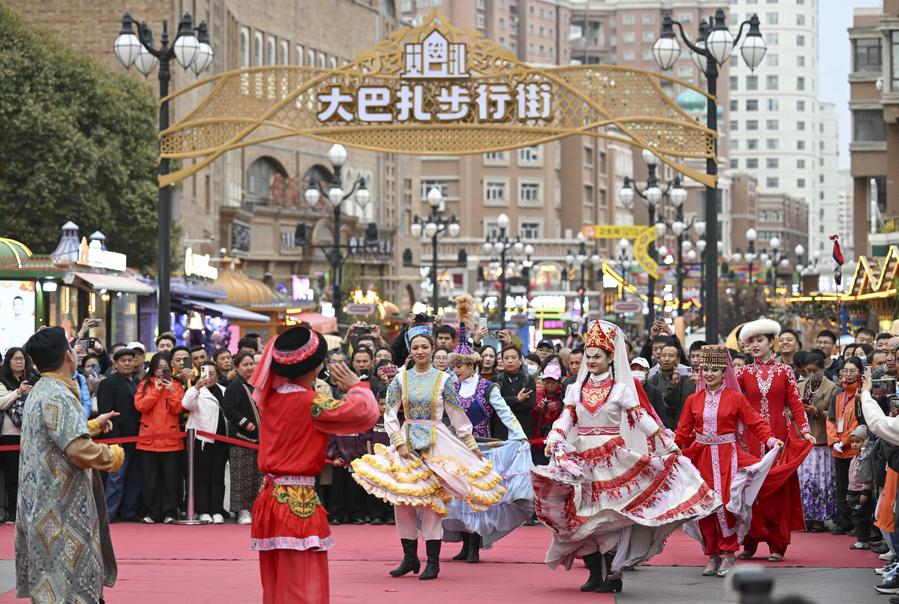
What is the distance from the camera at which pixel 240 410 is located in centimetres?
1783

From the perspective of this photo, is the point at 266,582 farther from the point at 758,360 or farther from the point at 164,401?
the point at 164,401

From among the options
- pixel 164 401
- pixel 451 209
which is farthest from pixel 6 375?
pixel 451 209

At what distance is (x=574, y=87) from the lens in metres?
24.8

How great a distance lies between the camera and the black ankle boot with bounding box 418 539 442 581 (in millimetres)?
13305

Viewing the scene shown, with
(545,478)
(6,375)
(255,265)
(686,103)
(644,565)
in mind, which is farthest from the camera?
(686,103)

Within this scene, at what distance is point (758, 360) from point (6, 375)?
25.1 ft

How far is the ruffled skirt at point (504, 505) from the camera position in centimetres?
1412

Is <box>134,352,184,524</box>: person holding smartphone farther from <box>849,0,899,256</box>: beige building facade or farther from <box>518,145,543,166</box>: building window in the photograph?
<box>518,145,543,166</box>: building window

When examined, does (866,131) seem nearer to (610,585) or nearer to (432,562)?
(432,562)

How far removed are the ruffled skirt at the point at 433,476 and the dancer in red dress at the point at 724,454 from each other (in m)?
1.66

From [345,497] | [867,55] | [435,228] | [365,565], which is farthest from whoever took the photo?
[867,55]

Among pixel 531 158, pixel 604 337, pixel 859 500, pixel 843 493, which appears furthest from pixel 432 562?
pixel 531 158

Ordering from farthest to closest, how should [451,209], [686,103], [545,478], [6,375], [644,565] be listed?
[686,103]
[451,209]
[6,375]
[644,565]
[545,478]

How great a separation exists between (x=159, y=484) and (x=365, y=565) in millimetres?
4461
